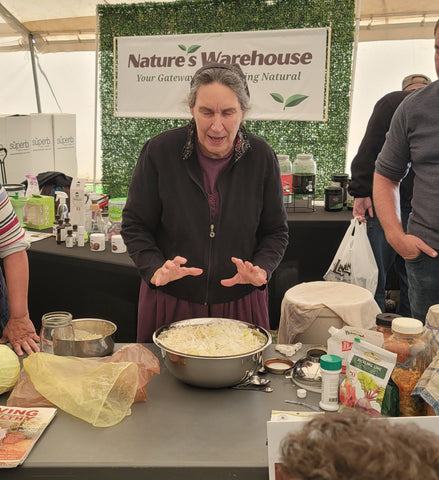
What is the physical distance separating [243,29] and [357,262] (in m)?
3.18

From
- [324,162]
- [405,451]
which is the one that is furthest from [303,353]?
[324,162]

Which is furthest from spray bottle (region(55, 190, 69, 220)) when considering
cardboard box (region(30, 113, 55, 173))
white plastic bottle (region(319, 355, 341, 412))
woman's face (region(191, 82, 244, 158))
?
white plastic bottle (region(319, 355, 341, 412))

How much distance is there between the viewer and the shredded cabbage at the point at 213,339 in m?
1.55

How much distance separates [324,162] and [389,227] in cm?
330

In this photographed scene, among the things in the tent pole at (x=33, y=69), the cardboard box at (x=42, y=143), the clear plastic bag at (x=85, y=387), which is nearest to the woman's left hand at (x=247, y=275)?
the clear plastic bag at (x=85, y=387)

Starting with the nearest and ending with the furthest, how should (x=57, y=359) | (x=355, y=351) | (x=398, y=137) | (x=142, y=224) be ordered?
(x=355, y=351), (x=57, y=359), (x=142, y=224), (x=398, y=137)

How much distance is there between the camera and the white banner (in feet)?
17.6

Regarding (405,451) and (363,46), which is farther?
(363,46)

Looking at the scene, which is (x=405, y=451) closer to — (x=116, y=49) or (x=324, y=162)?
(x=324, y=162)

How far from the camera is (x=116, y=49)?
597 cm

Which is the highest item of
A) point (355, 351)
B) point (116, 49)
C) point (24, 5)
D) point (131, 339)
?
point (24, 5)

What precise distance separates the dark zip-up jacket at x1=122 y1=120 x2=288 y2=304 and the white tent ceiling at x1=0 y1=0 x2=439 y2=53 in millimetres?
3947

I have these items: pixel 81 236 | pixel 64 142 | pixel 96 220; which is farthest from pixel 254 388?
pixel 64 142

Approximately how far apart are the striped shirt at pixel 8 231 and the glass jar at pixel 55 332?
347mm
